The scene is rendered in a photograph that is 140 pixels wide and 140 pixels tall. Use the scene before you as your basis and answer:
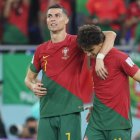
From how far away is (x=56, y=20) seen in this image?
742 cm

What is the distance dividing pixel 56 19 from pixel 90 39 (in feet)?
2.00

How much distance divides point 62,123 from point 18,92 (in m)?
4.84

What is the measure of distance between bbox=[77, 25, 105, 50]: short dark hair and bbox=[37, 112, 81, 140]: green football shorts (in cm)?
86

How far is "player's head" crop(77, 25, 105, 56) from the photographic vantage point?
7.02m

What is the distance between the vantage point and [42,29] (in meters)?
12.8

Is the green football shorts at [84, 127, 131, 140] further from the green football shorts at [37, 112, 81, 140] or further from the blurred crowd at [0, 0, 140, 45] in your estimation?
the blurred crowd at [0, 0, 140, 45]

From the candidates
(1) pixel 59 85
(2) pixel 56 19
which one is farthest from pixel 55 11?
(1) pixel 59 85

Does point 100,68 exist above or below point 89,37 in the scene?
below

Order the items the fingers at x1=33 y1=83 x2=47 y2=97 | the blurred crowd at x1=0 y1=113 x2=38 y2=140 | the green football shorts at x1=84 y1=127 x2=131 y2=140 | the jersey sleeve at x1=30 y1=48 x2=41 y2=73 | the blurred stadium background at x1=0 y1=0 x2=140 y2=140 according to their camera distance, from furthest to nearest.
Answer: the blurred stadium background at x1=0 y1=0 x2=140 y2=140
the blurred crowd at x1=0 y1=113 x2=38 y2=140
the jersey sleeve at x1=30 y1=48 x2=41 y2=73
the fingers at x1=33 y1=83 x2=47 y2=97
the green football shorts at x1=84 y1=127 x2=131 y2=140

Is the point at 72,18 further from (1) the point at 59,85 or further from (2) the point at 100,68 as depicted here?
(2) the point at 100,68

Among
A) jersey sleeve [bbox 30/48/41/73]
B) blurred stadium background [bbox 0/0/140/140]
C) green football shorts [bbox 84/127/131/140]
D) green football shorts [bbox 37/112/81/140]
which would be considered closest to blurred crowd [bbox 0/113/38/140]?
blurred stadium background [bbox 0/0/140/140]

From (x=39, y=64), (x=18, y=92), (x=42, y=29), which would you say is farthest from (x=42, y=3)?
(x=39, y=64)

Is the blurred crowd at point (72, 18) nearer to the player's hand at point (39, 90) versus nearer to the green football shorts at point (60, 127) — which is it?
the green football shorts at point (60, 127)

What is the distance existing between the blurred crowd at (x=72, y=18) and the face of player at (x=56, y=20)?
456 cm
